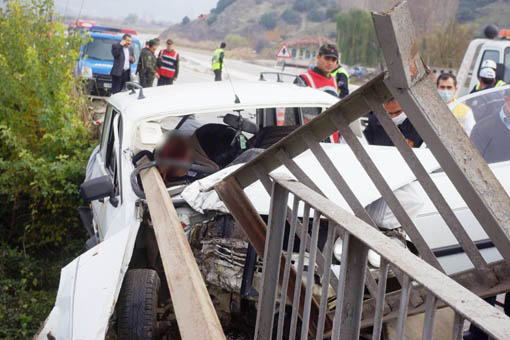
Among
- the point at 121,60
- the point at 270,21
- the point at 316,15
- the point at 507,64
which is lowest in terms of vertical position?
the point at 270,21

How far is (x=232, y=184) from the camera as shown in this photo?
8.39ft

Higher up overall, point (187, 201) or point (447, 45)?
point (187, 201)

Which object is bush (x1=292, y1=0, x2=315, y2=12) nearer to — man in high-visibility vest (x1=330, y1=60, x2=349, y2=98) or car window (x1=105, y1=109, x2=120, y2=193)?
man in high-visibility vest (x1=330, y1=60, x2=349, y2=98)

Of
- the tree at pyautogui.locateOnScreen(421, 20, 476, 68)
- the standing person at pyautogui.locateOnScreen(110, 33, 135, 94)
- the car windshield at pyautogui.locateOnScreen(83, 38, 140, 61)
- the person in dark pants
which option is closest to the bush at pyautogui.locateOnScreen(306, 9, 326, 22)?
the tree at pyautogui.locateOnScreen(421, 20, 476, 68)

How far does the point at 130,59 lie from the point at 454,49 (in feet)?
72.4

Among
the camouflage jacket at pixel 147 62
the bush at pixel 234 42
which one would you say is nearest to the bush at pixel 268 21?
the bush at pixel 234 42

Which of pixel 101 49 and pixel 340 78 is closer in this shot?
pixel 340 78

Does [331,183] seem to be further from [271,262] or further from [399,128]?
[399,128]

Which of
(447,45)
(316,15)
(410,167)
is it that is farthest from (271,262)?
(316,15)

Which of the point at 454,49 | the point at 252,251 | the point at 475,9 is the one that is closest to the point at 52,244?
the point at 252,251

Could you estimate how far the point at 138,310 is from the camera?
303 centimetres

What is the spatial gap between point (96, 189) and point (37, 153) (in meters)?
2.81

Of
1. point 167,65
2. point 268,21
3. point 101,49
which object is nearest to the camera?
point 167,65

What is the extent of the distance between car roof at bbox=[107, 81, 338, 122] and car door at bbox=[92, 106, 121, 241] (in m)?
0.19
